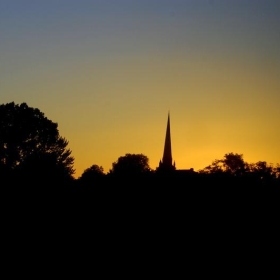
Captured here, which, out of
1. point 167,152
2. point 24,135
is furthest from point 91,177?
point 167,152

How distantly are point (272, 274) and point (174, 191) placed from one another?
12.7 meters

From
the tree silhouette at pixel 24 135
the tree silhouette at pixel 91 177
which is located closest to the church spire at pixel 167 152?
the tree silhouette at pixel 24 135

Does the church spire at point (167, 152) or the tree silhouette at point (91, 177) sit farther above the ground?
the church spire at point (167, 152)

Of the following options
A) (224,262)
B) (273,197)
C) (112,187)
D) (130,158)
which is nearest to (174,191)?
(112,187)

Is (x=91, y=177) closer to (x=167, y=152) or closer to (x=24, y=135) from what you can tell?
(x=24, y=135)

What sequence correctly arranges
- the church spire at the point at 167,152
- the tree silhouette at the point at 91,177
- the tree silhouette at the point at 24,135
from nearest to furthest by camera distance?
the tree silhouette at the point at 91,177 < the tree silhouette at the point at 24,135 < the church spire at the point at 167,152

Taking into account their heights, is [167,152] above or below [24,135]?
above

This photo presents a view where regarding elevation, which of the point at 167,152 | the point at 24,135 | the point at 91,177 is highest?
the point at 167,152

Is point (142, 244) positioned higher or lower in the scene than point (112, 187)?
lower

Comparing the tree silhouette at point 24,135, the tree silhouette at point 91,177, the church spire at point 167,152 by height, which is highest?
the church spire at point 167,152

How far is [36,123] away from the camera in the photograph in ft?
197

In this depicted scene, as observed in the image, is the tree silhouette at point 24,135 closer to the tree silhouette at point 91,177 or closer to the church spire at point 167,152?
the tree silhouette at point 91,177

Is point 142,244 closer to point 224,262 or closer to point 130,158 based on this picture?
point 224,262

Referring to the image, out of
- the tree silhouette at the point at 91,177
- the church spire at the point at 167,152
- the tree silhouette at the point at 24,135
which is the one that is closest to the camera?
the tree silhouette at the point at 91,177
